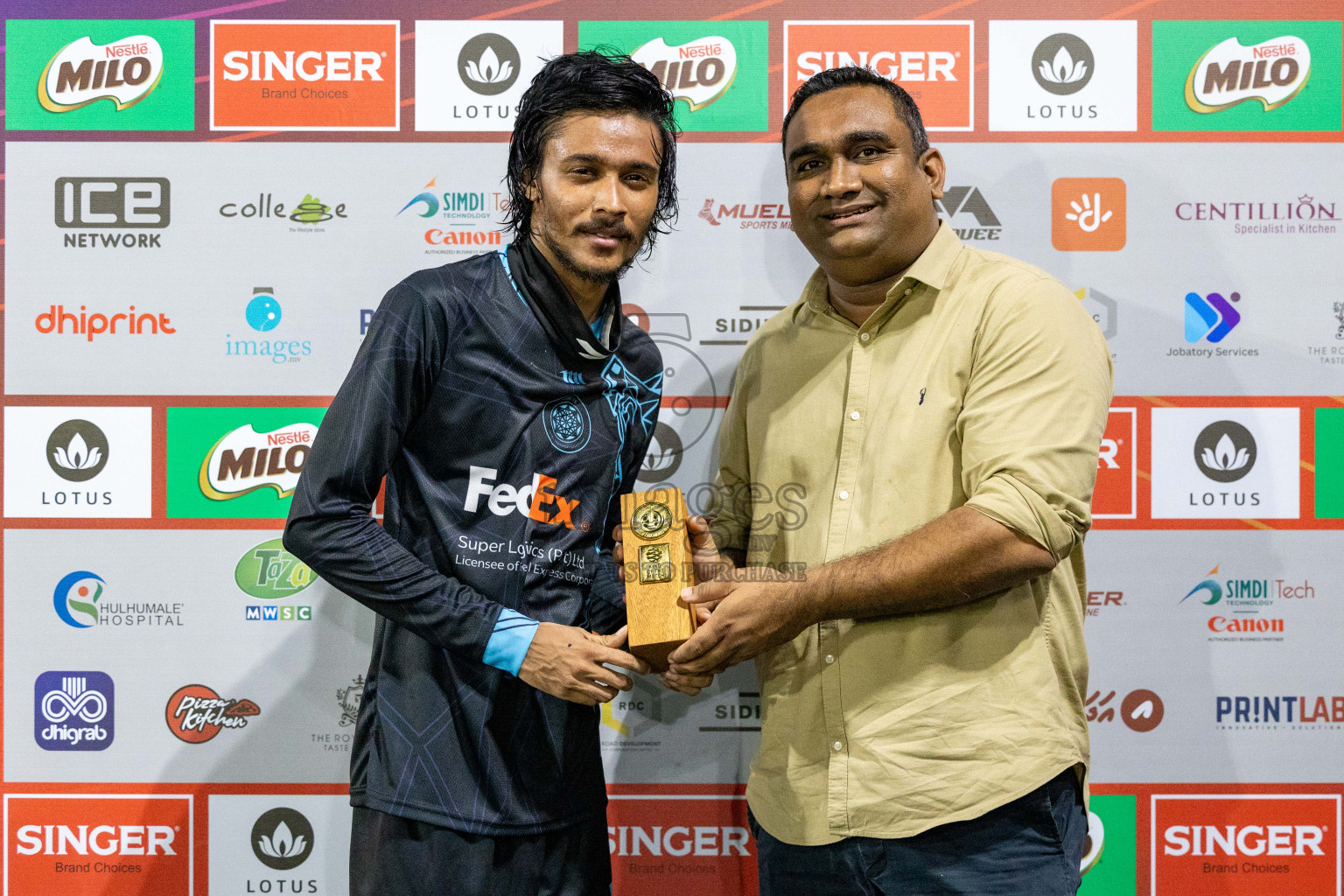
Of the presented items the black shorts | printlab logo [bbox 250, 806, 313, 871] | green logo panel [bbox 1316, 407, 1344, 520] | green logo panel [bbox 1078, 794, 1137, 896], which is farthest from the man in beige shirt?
printlab logo [bbox 250, 806, 313, 871]

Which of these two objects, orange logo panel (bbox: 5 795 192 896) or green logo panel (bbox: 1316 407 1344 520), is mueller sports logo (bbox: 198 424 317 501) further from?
green logo panel (bbox: 1316 407 1344 520)

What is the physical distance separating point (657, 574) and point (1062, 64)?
171cm

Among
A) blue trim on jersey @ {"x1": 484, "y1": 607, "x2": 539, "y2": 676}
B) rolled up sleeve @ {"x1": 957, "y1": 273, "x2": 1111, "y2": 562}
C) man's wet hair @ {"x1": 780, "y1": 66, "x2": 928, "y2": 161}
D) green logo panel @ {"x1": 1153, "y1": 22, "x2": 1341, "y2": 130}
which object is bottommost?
blue trim on jersey @ {"x1": 484, "y1": 607, "x2": 539, "y2": 676}

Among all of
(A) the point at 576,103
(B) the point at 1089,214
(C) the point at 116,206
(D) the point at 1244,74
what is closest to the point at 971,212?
(B) the point at 1089,214

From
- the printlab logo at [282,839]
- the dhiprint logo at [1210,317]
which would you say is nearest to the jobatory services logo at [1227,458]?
the dhiprint logo at [1210,317]

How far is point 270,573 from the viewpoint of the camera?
2.28 m

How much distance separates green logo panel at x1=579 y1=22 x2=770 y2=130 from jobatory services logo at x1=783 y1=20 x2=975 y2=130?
7 centimetres

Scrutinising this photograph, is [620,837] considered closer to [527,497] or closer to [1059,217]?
[527,497]

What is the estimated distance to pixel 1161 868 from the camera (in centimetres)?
227

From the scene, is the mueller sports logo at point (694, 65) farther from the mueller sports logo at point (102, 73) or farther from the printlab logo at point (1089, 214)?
the mueller sports logo at point (102, 73)

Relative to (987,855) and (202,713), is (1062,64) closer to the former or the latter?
(987,855)

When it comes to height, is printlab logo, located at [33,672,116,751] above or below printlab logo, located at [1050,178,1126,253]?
below

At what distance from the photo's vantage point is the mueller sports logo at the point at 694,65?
87.0 inches

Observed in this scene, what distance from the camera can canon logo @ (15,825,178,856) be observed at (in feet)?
7.51
